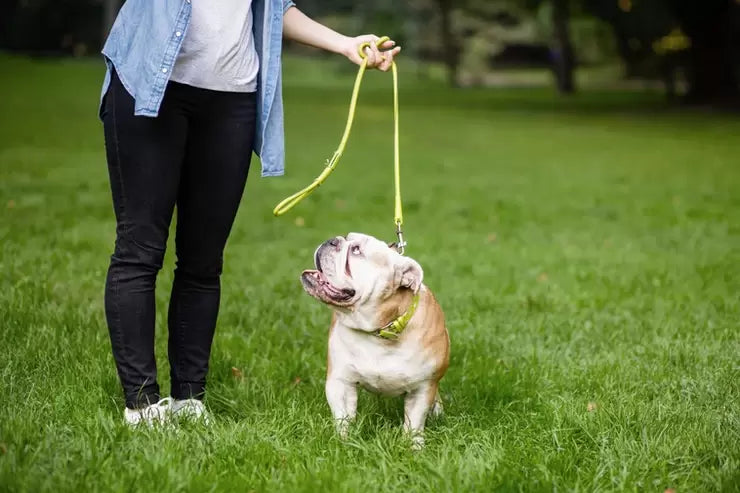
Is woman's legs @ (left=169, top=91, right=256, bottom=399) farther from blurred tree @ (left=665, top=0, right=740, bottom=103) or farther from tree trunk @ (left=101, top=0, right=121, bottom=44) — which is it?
tree trunk @ (left=101, top=0, right=121, bottom=44)

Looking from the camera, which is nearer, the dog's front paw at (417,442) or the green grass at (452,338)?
the green grass at (452,338)

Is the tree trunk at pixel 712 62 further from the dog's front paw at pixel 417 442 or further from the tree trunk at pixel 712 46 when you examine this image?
the dog's front paw at pixel 417 442

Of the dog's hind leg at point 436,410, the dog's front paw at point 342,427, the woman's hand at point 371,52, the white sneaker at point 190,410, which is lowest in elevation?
the dog's hind leg at point 436,410

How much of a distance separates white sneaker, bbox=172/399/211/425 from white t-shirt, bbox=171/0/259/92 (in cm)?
120

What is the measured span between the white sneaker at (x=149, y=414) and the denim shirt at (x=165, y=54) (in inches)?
38.7

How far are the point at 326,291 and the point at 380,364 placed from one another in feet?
1.17

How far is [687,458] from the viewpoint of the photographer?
3311 millimetres

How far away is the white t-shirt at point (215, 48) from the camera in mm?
3406

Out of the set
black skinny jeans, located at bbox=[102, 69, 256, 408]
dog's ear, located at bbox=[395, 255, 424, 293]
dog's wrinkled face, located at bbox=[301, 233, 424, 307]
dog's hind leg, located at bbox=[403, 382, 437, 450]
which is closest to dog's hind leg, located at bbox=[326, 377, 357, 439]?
dog's hind leg, located at bbox=[403, 382, 437, 450]

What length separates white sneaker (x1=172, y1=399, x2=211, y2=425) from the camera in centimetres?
350

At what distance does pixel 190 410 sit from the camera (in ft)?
11.8

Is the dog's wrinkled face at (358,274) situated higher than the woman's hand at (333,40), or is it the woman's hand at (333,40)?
the woman's hand at (333,40)

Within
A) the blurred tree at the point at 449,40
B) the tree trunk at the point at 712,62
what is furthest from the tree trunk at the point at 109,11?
the tree trunk at the point at 712,62

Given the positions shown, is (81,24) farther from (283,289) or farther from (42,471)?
(42,471)
